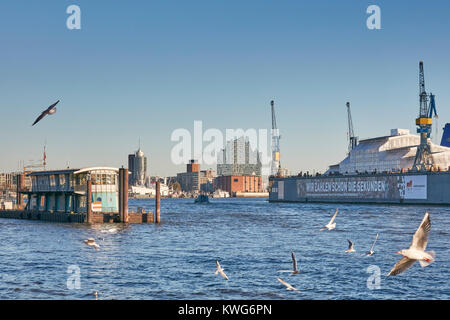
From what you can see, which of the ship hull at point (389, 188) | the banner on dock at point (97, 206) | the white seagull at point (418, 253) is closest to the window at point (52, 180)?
the banner on dock at point (97, 206)

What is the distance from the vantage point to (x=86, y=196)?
80.2m

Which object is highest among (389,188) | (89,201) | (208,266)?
(389,188)

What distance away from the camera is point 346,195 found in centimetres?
18800

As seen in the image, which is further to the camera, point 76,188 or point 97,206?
point 76,188

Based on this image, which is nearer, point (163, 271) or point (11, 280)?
point (11, 280)

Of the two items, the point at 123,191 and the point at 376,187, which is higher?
the point at 123,191

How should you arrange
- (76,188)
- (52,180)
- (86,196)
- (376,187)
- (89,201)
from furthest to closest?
(376,187)
(52,180)
(76,188)
(86,196)
(89,201)

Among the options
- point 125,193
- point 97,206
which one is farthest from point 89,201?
point 125,193

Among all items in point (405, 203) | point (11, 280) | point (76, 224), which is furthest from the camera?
point (405, 203)

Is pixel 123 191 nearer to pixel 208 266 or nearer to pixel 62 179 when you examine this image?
pixel 62 179

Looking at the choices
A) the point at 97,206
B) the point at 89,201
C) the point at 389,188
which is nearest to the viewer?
the point at 89,201
